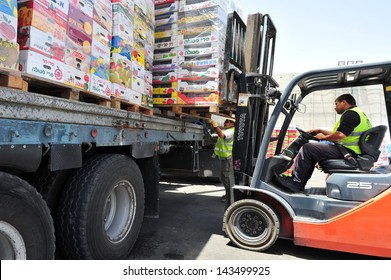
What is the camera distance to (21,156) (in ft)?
6.06

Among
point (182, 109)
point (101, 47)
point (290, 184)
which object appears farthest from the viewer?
point (182, 109)

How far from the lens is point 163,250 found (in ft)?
11.4

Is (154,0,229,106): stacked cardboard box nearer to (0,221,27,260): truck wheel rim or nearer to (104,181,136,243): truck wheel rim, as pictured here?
(104,181,136,243): truck wheel rim

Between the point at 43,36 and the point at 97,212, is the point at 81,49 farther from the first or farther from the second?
the point at 97,212

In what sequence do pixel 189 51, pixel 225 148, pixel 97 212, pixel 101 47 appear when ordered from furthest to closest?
pixel 225 148 → pixel 189 51 → pixel 101 47 → pixel 97 212

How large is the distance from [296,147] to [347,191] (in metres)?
0.82

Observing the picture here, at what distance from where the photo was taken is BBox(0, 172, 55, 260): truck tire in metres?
1.70

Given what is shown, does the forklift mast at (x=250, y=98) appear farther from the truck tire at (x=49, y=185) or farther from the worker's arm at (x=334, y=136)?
the truck tire at (x=49, y=185)

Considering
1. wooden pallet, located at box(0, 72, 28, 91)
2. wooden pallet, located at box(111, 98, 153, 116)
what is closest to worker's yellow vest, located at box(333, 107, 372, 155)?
wooden pallet, located at box(111, 98, 153, 116)

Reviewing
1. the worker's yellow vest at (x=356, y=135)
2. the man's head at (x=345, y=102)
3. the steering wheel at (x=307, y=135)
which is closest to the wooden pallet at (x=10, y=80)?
the steering wheel at (x=307, y=135)

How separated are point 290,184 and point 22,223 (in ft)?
9.33

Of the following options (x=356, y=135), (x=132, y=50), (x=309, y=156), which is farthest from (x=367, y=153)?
(x=132, y=50)

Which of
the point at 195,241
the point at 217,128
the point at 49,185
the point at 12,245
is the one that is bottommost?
the point at 195,241

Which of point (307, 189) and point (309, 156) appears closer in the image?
point (309, 156)
